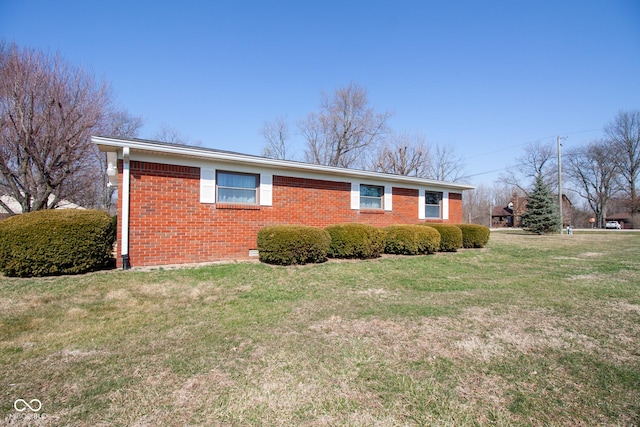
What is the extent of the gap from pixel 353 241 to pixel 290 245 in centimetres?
188

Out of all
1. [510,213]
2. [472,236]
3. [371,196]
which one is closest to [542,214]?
[472,236]

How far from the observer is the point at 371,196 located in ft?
37.7

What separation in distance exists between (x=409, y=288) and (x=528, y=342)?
96.3 inches

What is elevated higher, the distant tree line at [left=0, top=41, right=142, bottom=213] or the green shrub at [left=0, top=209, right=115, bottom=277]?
the distant tree line at [left=0, top=41, right=142, bottom=213]

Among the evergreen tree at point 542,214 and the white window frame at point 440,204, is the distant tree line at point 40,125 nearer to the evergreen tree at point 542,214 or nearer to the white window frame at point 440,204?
the white window frame at point 440,204

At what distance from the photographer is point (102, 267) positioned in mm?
6711

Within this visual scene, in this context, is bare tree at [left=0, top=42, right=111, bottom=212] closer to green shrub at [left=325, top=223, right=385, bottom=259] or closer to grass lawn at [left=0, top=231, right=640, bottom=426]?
grass lawn at [left=0, top=231, right=640, bottom=426]

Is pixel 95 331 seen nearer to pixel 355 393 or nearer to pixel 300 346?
pixel 300 346

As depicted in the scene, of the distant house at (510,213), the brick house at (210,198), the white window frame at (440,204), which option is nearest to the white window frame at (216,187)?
the brick house at (210,198)

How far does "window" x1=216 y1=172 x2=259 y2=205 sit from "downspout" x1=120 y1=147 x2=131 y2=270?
204 cm

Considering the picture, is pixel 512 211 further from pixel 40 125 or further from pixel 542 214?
pixel 40 125

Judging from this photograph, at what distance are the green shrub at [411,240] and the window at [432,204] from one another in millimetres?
3570

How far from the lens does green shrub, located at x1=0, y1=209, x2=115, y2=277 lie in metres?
5.66

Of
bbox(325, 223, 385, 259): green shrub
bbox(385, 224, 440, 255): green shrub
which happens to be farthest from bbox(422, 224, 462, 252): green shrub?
bbox(325, 223, 385, 259): green shrub
